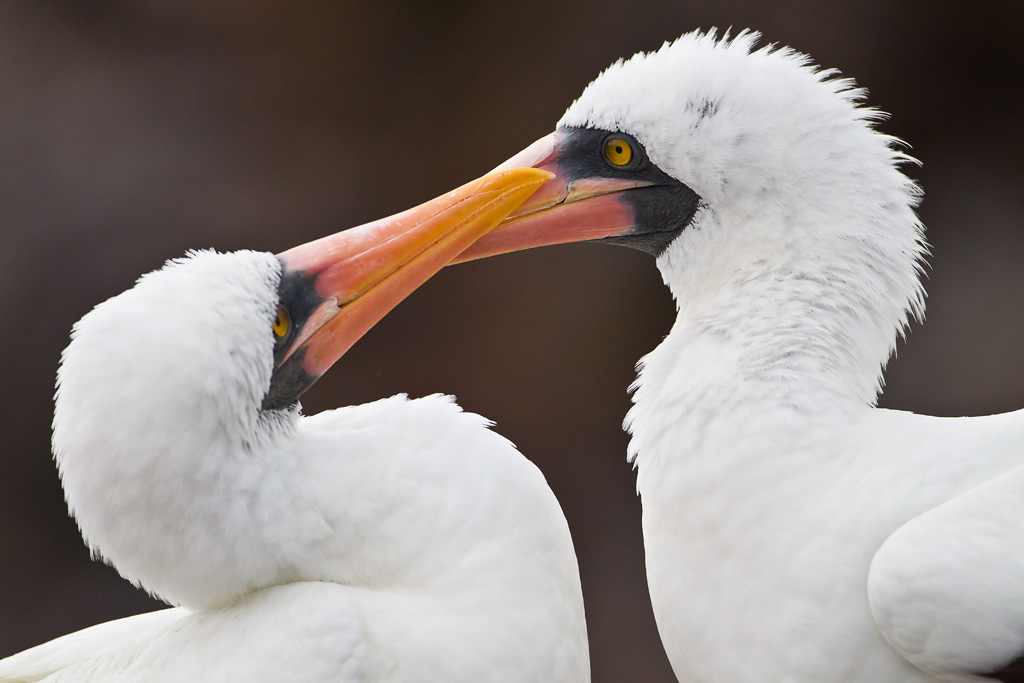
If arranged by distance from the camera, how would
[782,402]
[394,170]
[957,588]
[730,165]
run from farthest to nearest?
[394,170]
[730,165]
[782,402]
[957,588]

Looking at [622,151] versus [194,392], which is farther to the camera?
[622,151]

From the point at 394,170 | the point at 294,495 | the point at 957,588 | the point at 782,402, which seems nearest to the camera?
the point at 957,588

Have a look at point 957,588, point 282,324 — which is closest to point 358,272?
point 282,324

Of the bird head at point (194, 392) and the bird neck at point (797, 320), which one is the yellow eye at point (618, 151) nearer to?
the bird neck at point (797, 320)

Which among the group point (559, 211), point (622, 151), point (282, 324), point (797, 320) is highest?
point (622, 151)

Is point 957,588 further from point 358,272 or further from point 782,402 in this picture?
point 358,272

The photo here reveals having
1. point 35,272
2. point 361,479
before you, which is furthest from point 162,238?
point 361,479

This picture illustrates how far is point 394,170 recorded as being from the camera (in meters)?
4.63

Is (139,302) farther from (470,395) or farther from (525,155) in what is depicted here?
(470,395)

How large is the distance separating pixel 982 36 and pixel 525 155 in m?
2.96

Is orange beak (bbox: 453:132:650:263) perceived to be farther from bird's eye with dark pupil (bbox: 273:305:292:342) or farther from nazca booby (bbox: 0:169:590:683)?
bird's eye with dark pupil (bbox: 273:305:292:342)

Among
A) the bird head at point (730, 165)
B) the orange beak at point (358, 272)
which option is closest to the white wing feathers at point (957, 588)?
the bird head at point (730, 165)

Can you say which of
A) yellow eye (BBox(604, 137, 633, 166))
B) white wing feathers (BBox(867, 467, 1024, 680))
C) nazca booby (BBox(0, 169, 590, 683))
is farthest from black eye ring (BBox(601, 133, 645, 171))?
white wing feathers (BBox(867, 467, 1024, 680))

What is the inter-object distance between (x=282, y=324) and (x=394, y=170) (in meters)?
2.86
